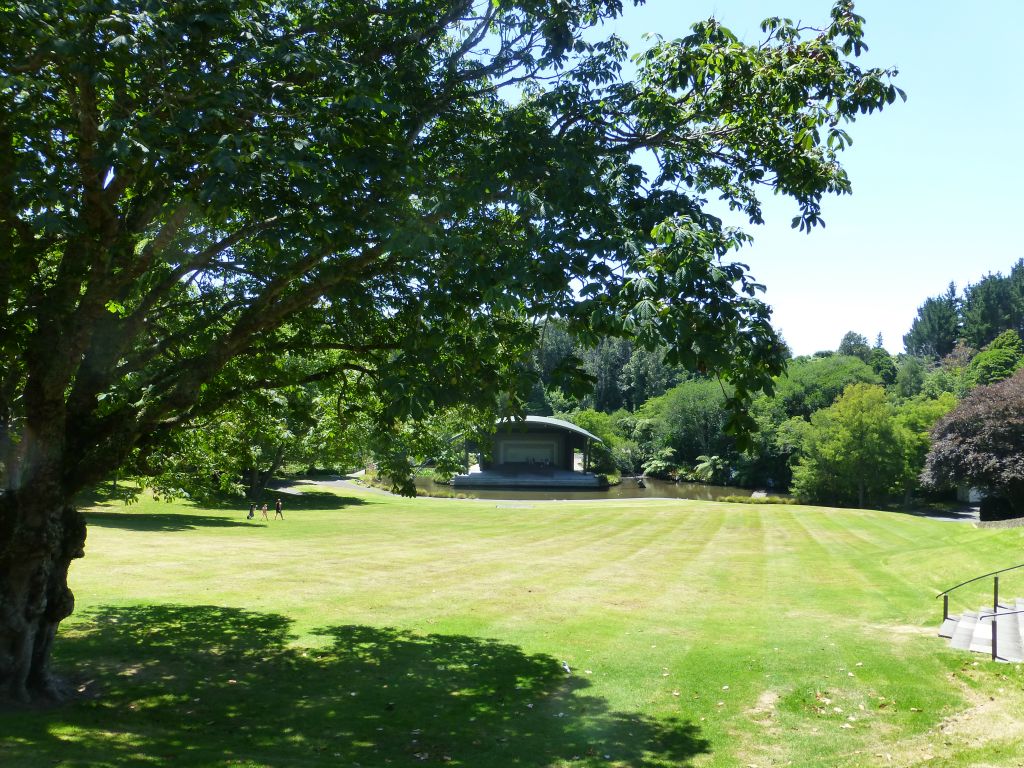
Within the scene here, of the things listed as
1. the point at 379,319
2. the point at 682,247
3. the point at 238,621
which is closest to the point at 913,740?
the point at 682,247

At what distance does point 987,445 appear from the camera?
45.4 m

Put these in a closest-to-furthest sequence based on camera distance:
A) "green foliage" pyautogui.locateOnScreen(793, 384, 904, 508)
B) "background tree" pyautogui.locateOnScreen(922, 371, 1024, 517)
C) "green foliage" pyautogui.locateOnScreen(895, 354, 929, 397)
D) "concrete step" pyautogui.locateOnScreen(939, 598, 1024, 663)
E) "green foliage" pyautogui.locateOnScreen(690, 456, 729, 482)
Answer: "concrete step" pyautogui.locateOnScreen(939, 598, 1024, 663)
"background tree" pyautogui.locateOnScreen(922, 371, 1024, 517)
"green foliage" pyautogui.locateOnScreen(793, 384, 904, 508)
"green foliage" pyautogui.locateOnScreen(690, 456, 729, 482)
"green foliage" pyautogui.locateOnScreen(895, 354, 929, 397)

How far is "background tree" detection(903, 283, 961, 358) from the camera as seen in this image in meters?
139

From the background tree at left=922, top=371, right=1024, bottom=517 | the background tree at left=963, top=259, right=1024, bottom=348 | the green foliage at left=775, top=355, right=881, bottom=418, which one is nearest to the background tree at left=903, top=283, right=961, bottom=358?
the background tree at left=963, top=259, right=1024, bottom=348

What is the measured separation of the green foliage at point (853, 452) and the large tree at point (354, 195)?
171 ft

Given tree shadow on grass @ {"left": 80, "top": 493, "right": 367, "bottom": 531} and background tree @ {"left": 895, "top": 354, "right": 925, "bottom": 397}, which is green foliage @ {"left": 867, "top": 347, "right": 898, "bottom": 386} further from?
tree shadow on grass @ {"left": 80, "top": 493, "right": 367, "bottom": 531}

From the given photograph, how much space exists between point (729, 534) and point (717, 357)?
3268 centimetres

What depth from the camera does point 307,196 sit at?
7793 millimetres

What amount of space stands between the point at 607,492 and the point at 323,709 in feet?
200

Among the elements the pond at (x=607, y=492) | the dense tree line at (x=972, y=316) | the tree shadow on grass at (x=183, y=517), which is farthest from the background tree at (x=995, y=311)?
the tree shadow on grass at (x=183, y=517)

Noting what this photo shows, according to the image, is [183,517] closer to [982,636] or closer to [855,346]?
[982,636]

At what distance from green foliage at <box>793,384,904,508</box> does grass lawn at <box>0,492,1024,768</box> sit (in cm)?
3239

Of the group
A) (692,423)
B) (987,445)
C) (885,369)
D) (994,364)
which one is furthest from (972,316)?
(987,445)

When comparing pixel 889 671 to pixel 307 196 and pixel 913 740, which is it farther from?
pixel 307 196
